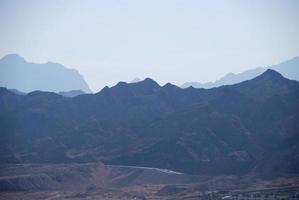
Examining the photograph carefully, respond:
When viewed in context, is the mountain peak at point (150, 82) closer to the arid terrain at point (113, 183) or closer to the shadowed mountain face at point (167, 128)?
the shadowed mountain face at point (167, 128)

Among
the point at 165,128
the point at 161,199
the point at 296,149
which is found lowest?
the point at 161,199

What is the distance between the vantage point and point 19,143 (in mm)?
128125

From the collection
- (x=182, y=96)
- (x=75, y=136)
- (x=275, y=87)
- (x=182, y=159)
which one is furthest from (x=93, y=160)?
(x=275, y=87)

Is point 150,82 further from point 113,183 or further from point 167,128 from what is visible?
point 113,183

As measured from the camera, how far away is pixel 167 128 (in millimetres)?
118062

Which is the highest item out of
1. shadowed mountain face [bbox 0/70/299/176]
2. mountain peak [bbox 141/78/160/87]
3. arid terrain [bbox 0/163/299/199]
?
mountain peak [bbox 141/78/160/87]

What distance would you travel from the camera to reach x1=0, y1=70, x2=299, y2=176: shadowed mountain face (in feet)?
340

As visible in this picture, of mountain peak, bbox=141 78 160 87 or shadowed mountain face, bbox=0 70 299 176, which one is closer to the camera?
shadowed mountain face, bbox=0 70 299 176

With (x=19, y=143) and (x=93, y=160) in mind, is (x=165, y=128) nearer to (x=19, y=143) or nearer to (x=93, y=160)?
(x=93, y=160)

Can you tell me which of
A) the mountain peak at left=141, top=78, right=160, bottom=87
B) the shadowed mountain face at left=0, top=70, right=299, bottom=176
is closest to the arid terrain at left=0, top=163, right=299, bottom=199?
the shadowed mountain face at left=0, top=70, right=299, bottom=176

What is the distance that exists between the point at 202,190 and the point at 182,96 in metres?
62.4

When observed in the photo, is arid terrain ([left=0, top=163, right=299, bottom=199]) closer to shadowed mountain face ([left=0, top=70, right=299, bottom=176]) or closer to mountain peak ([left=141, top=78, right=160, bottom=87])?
shadowed mountain face ([left=0, top=70, right=299, bottom=176])

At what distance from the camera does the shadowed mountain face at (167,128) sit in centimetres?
10356

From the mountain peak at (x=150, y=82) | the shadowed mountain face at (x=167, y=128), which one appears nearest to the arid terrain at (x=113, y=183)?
the shadowed mountain face at (x=167, y=128)
